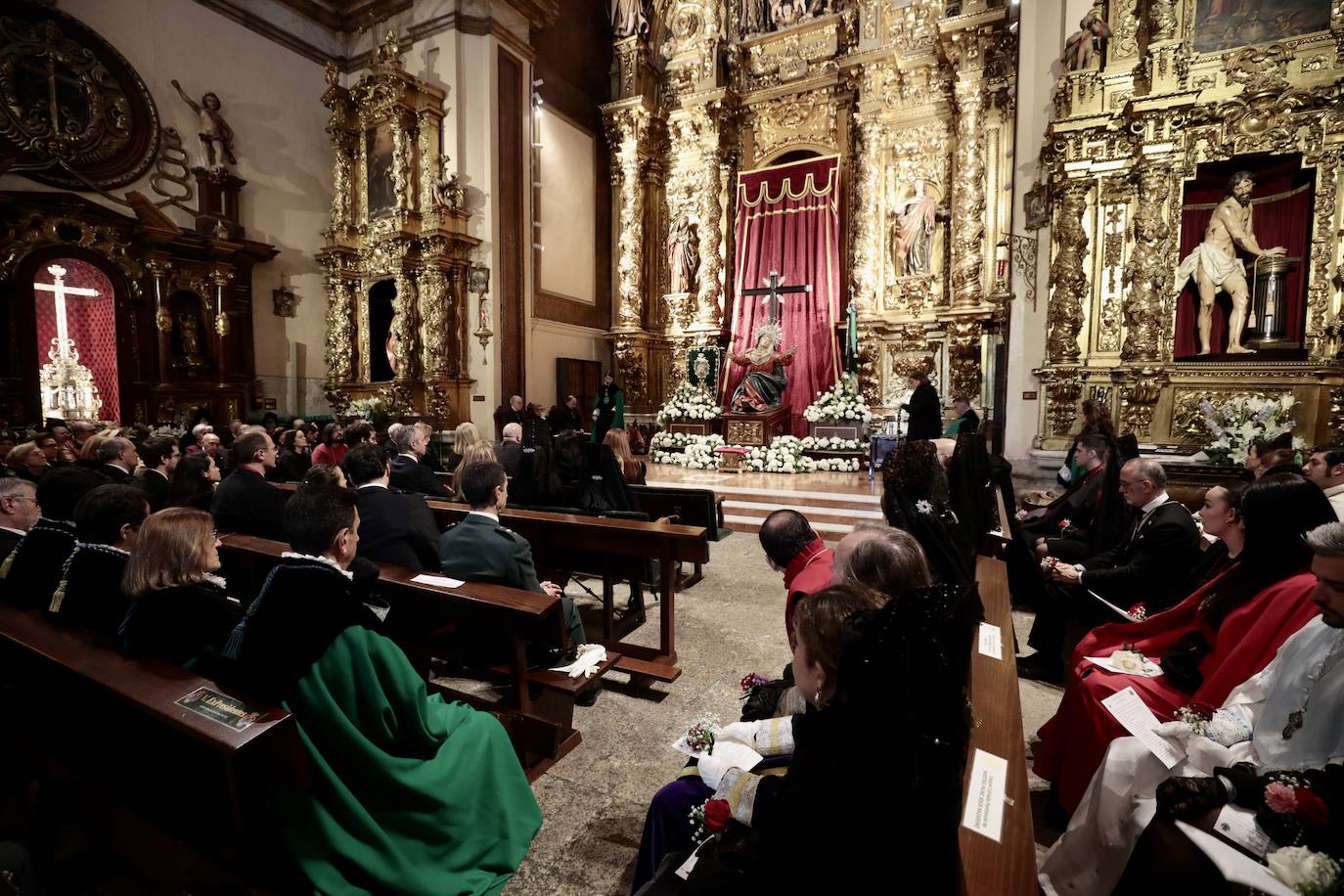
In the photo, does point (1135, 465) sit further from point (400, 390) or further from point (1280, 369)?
point (400, 390)

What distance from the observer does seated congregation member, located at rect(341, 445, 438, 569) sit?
347cm

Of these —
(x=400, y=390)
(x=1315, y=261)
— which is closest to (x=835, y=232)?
(x=1315, y=261)

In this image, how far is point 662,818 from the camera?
67.7 inches

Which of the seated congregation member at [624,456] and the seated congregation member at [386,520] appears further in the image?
the seated congregation member at [624,456]

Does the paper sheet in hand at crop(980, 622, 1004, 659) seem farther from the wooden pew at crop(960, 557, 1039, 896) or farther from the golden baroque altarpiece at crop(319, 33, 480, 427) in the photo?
the golden baroque altarpiece at crop(319, 33, 480, 427)

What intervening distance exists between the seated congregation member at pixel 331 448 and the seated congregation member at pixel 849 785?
6.17 metres

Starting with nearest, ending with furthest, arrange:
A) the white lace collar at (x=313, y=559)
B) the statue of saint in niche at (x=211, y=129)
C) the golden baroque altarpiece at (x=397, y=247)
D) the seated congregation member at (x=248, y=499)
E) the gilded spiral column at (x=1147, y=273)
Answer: the white lace collar at (x=313, y=559) < the seated congregation member at (x=248, y=499) < the gilded spiral column at (x=1147, y=273) < the statue of saint in niche at (x=211, y=129) < the golden baroque altarpiece at (x=397, y=247)

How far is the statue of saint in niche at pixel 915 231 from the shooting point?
11758mm

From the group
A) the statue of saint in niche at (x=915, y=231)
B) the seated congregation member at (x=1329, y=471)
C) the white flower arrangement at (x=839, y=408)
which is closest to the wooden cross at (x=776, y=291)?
the statue of saint in niche at (x=915, y=231)

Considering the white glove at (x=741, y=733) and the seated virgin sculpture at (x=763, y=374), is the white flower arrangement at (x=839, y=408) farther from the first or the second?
the white glove at (x=741, y=733)

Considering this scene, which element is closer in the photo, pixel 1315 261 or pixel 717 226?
pixel 1315 261

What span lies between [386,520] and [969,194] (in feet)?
37.1

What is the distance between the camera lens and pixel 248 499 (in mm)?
3832

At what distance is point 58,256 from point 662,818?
505 inches
